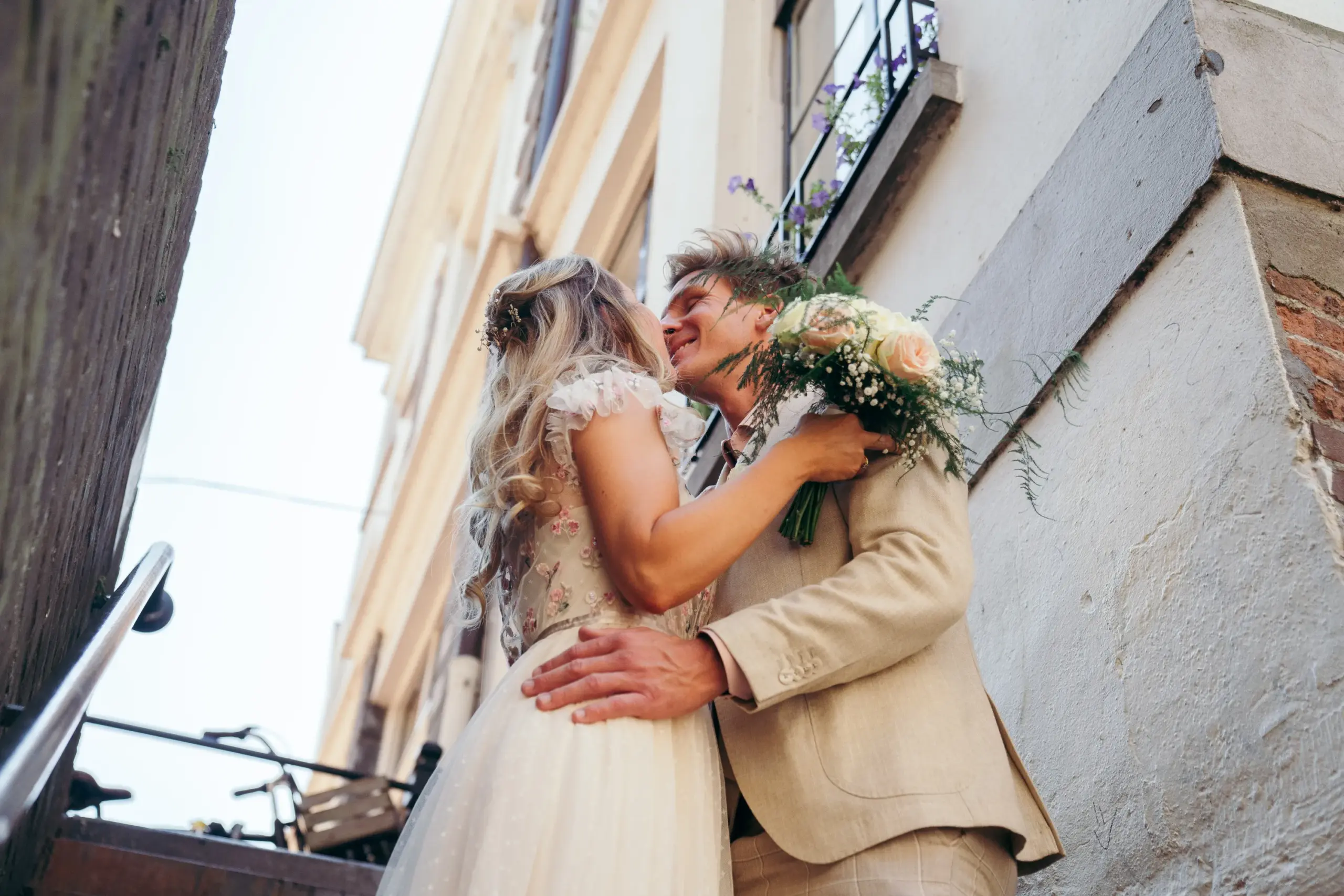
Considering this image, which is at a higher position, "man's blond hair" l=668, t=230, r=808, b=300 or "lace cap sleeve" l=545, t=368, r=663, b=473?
"man's blond hair" l=668, t=230, r=808, b=300

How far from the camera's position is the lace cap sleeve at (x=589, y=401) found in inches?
108

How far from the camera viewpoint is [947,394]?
106 inches

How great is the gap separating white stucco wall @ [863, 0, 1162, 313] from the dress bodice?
1.63 m

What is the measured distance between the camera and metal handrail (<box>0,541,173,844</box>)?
1603mm

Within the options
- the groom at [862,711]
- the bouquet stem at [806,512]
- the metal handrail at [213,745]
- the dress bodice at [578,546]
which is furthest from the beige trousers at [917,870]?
the metal handrail at [213,745]

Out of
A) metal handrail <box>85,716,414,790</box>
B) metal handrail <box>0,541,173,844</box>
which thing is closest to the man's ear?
metal handrail <box>0,541,173,844</box>

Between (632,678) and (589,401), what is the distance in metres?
0.61

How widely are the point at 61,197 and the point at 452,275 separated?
16295mm

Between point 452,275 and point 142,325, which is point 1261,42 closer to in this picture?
point 142,325

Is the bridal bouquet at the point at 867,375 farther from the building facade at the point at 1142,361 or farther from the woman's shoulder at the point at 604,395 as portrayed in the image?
the building facade at the point at 1142,361

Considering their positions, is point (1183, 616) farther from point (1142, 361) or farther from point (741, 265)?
point (741, 265)

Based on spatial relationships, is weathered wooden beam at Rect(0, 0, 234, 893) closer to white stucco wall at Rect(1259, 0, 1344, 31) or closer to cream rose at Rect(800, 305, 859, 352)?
cream rose at Rect(800, 305, 859, 352)

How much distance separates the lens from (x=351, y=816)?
23.4ft

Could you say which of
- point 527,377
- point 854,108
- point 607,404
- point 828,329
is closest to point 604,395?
point 607,404
